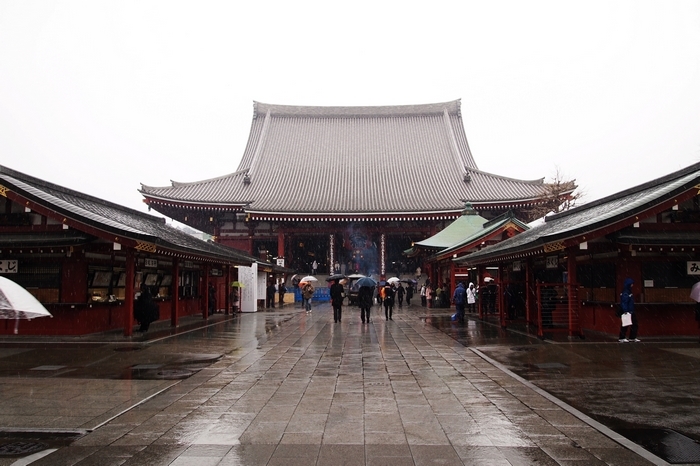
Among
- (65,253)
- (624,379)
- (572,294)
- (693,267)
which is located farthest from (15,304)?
(693,267)

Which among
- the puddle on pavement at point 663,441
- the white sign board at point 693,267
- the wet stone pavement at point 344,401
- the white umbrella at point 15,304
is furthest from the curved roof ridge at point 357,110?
the puddle on pavement at point 663,441

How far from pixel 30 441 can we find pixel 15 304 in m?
1.55

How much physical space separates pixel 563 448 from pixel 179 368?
7430 millimetres

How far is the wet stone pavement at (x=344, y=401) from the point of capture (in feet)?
18.8

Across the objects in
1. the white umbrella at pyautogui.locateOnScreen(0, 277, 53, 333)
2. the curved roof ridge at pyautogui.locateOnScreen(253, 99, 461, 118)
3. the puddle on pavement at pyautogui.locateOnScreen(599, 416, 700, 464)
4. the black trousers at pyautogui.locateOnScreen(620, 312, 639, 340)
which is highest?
the curved roof ridge at pyautogui.locateOnScreen(253, 99, 461, 118)

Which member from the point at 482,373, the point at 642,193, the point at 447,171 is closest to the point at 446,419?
the point at 482,373

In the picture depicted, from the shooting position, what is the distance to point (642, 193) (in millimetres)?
16438

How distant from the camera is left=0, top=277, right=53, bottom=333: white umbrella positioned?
613cm

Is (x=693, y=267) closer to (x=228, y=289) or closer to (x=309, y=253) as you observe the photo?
(x=228, y=289)

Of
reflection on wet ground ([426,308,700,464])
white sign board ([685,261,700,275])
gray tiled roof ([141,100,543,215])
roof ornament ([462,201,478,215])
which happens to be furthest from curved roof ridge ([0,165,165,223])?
roof ornament ([462,201,478,215])

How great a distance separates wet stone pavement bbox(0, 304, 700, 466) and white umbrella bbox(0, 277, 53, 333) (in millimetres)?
1412

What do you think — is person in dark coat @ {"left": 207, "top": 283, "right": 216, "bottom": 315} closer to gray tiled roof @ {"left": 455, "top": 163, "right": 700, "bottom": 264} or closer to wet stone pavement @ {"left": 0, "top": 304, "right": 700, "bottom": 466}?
wet stone pavement @ {"left": 0, "top": 304, "right": 700, "bottom": 466}

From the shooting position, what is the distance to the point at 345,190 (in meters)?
40.0

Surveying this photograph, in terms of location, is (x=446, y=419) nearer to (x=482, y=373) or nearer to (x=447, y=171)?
(x=482, y=373)
